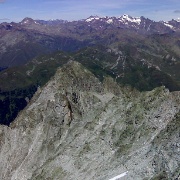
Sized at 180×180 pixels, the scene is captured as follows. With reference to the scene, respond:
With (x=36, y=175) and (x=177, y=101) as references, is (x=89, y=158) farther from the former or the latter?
(x=177, y=101)

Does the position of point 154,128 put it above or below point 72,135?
above

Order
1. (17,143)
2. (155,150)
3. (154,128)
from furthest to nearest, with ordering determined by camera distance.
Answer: (17,143)
(154,128)
(155,150)

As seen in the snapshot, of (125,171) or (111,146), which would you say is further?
(111,146)

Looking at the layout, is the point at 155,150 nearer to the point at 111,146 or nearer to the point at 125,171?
the point at 125,171

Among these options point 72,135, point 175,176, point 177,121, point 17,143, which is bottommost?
point 17,143

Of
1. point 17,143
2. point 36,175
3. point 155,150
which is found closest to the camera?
point 155,150

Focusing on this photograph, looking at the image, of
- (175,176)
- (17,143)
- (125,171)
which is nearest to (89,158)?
(125,171)
